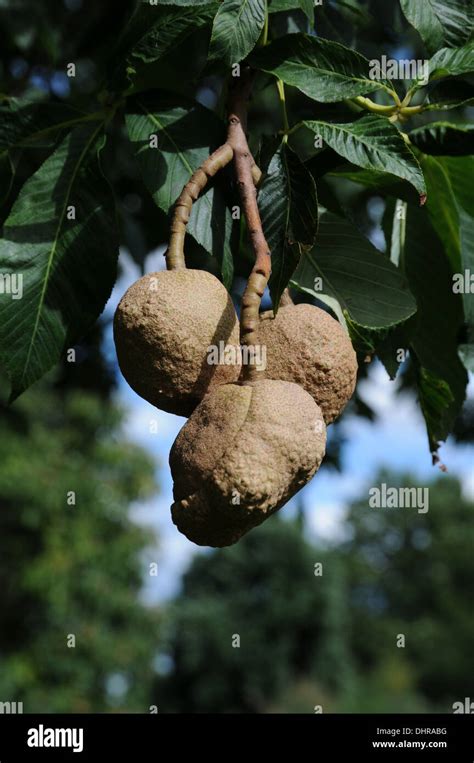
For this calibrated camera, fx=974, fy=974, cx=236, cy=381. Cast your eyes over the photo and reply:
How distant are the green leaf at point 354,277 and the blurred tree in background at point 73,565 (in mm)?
15882

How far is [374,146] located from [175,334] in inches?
14.1

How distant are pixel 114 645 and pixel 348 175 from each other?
59.3 ft

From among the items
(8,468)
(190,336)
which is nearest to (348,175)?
(190,336)

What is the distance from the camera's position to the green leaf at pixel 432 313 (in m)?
1.47

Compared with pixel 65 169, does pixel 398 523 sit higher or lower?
higher

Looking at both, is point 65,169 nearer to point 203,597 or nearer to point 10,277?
point 10,277

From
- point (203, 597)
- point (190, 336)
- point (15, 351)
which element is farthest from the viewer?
point (203, 597)

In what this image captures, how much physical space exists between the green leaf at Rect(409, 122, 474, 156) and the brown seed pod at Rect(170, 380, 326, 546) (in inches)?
19.9

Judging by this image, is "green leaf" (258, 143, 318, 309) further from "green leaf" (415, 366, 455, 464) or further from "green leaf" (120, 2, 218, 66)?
"green leaf" (415, 366, 455, 464)

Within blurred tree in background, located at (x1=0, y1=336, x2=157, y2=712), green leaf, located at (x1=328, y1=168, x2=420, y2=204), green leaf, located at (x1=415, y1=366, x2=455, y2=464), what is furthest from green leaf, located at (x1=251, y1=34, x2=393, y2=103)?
blurred tree in background, located at (x1=0, y1=336, x2=157, y2=712)

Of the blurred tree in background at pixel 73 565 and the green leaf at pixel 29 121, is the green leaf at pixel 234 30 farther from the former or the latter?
the blurred tree in background at pixel 73 565

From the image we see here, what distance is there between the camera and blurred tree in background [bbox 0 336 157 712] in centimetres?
1758

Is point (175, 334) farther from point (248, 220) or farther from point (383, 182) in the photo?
point (383, 182)

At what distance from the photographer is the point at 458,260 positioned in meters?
1.50
